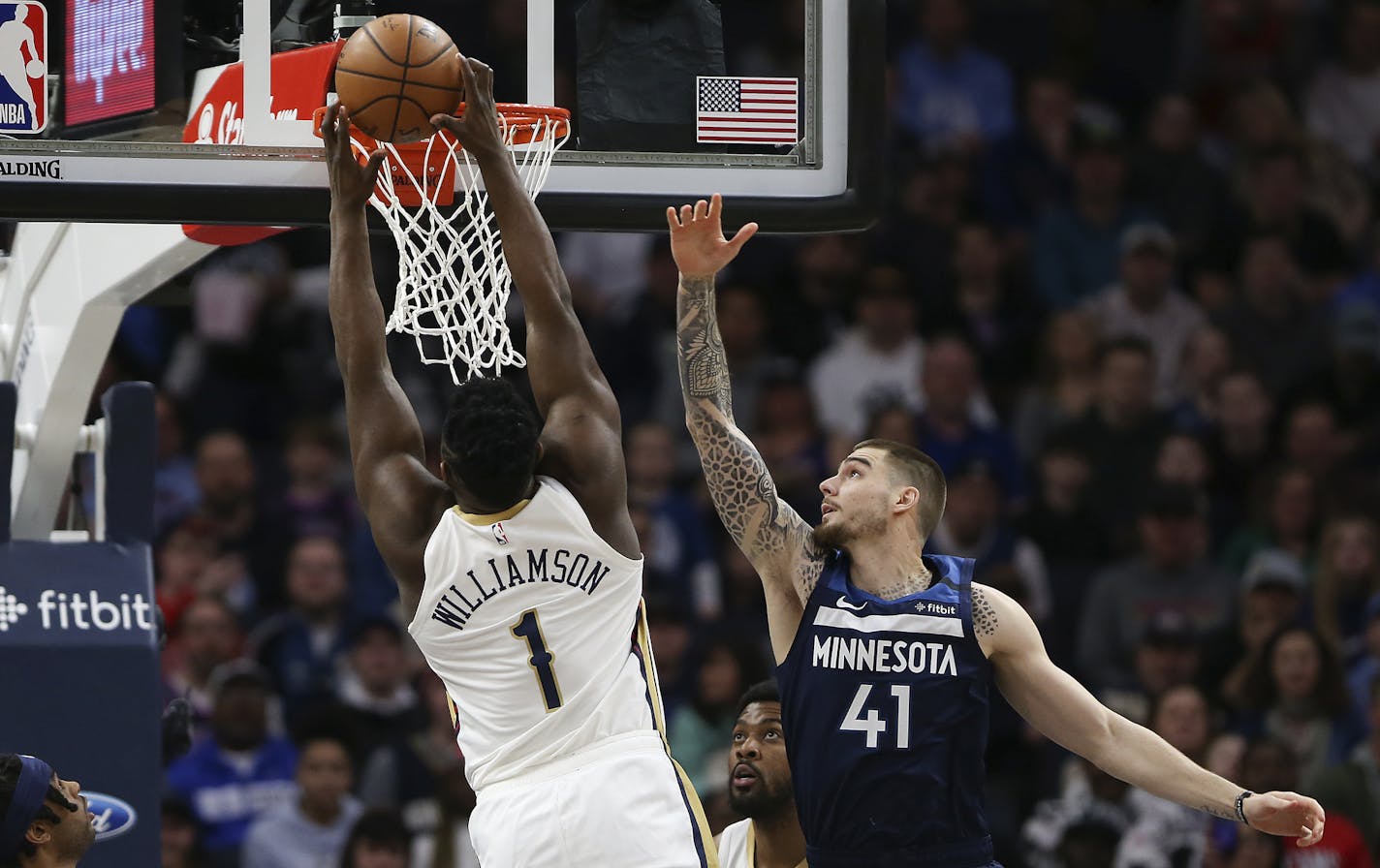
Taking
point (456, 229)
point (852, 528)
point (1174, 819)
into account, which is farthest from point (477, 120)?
point (1174, 819)

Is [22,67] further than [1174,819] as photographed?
No

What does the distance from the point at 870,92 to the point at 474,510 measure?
5.33 feet

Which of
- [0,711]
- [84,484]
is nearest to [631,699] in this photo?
[0,711]

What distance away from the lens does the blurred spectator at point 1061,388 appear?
11430mm

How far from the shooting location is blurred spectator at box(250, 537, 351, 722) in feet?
32.4

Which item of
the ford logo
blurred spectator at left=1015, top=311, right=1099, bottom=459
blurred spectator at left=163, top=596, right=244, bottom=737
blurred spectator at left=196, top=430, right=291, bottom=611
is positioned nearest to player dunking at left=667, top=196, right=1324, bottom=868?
the ford logo

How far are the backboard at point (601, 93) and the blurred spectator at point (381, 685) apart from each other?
423 cm

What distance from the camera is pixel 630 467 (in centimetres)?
1073

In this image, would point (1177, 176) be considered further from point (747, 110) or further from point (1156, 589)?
point (747, 110)

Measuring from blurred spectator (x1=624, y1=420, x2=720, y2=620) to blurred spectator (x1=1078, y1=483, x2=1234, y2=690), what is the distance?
1.85 metres

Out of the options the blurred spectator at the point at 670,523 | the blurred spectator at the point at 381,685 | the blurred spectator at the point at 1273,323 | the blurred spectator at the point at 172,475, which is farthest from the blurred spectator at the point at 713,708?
the blurred spectator at the point at 1273,323

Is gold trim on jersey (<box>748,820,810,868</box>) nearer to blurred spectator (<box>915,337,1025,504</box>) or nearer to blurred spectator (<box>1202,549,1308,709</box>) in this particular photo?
blurred spectator (<box>1202,549,1308,709</box>)

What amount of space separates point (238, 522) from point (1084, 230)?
5.26m

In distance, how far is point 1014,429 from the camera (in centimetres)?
1161
